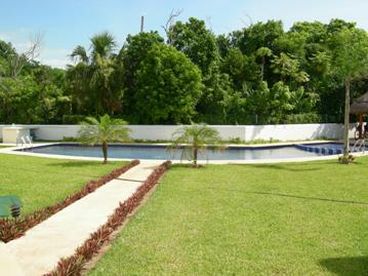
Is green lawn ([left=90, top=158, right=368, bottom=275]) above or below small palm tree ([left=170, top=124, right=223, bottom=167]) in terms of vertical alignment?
below

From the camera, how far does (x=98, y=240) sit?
21.5 ft

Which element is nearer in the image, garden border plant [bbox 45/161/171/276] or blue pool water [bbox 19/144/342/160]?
garden border plant [bbox 45/161/171/276]

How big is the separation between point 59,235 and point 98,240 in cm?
75

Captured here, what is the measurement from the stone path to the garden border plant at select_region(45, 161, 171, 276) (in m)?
0.17

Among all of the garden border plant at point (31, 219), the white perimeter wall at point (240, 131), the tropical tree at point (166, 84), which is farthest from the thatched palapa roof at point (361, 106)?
the garden border plant at point (31, 219)

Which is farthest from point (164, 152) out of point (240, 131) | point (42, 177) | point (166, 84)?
point (42, 177)

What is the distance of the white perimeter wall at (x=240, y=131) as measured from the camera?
2531 cm

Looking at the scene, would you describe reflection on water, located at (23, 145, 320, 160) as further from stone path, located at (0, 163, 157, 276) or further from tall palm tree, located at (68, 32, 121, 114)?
stone path, located at (0, 163, 157, 276)

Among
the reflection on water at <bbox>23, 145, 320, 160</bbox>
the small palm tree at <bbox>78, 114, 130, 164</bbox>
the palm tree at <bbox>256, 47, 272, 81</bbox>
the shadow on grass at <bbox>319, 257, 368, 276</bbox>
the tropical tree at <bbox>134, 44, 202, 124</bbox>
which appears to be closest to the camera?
the shadow on grass at <bbox>319, 257, 368, 276</bbox>

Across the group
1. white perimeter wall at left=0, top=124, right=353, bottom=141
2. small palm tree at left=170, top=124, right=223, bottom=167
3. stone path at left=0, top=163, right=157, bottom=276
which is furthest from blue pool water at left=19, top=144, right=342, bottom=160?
stone path at left=0, top=163, right=157, bottom=276

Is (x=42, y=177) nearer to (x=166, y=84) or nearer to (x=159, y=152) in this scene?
(x=159, y=152)

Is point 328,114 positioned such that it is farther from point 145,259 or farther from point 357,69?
point 145,259

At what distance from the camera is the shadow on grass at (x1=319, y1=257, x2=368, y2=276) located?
554 cm

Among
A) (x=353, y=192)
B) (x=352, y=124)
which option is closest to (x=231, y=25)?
(x=352, y=124)
